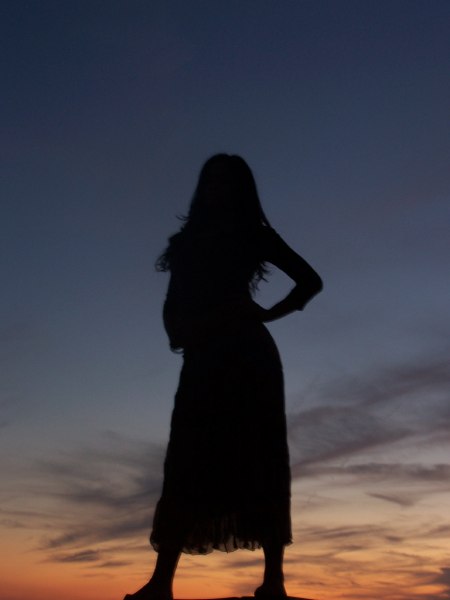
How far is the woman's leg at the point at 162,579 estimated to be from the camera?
5352mm

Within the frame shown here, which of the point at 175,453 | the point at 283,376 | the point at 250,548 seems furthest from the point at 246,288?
the point at 250,548

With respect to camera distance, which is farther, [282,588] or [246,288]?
[246,288]

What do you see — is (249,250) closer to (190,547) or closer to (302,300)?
(302,300)

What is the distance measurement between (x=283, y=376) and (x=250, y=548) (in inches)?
43.3

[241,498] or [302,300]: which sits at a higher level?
[302,300]

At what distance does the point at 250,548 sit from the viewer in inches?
222

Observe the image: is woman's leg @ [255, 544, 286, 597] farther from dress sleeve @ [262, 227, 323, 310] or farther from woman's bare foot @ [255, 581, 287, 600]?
dress sleeve @ [262, 227, 323, 310]

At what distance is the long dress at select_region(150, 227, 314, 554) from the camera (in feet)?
18.1

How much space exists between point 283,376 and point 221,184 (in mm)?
1390

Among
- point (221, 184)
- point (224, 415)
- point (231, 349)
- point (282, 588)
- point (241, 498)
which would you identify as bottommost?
point (282, 588)

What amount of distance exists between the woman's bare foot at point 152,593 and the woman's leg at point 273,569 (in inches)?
22.1

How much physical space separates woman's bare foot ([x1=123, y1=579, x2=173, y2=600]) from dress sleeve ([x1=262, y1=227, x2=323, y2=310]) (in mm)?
1988

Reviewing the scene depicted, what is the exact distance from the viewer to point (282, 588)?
18.2 feet

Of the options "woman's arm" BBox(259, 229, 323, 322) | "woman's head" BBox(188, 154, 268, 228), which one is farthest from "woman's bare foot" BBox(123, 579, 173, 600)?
"woman's head" BBox(188, 154, 268, 228)
